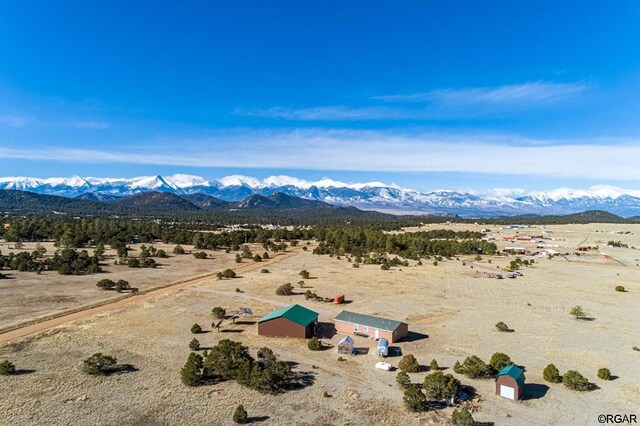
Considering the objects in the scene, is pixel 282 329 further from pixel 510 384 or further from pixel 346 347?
pixel 510 384

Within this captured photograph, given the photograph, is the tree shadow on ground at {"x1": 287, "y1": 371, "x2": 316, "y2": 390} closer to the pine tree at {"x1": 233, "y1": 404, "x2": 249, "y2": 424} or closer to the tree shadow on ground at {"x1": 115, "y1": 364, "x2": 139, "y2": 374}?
the pine tree at {"x1": 233, "y1": 404, "x2": 249, "y2": 424}

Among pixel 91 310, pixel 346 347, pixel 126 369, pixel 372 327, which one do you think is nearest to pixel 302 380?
pixel 346 347

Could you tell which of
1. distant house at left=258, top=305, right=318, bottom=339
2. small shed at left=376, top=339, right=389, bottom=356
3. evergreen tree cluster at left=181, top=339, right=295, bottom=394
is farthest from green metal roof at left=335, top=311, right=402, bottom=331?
evergreen tree cluster at left=181, top=339, right=295, bottom=394

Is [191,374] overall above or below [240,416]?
above

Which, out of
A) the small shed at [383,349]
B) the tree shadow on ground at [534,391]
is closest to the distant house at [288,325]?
the small shed at [383,349]

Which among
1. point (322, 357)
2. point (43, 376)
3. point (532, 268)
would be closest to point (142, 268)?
point (43, 376)

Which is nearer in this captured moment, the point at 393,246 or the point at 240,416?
the point at 240,416

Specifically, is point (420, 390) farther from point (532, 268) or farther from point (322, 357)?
point (532, 268)

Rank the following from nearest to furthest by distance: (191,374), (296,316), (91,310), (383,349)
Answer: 1. (191,374)
2. (383,349)
3. (296,316)
4. (91,310)

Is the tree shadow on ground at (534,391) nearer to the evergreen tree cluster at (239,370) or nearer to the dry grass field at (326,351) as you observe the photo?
the dry grass field at (326,351)
